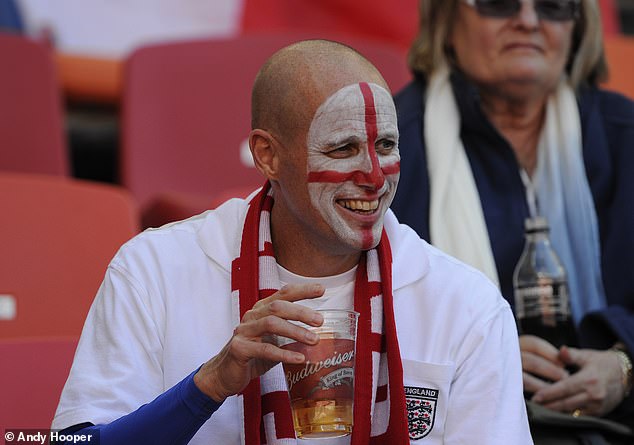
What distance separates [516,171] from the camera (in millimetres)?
3039

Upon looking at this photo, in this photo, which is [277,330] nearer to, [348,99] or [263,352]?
[263,352]

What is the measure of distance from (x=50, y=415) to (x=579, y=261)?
55.3 inches

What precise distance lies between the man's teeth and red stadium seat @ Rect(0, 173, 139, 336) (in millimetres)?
885

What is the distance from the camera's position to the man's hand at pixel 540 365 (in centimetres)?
261

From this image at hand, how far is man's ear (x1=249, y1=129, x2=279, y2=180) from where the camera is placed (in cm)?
202

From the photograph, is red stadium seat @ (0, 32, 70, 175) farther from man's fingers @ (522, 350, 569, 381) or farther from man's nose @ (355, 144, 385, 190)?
man's nose @ (355, 144, 385, 190)

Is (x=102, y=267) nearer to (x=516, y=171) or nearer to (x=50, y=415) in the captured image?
(x=50, y=415)

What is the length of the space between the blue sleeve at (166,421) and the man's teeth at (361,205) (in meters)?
0.40

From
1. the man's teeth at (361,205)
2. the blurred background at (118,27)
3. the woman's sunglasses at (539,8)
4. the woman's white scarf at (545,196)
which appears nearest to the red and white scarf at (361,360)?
the man's teeth at (361,205)

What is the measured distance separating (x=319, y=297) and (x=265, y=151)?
0.32m

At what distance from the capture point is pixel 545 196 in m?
3.05

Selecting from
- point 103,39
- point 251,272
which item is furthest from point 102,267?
point 103,39

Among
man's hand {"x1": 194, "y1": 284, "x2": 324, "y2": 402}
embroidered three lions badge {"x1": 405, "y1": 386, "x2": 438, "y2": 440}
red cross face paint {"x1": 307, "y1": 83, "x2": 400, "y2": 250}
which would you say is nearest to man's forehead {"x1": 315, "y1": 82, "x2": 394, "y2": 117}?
red cross face paint {"x1": 307, "y1": 83, "x2": 400, "y2": 250}

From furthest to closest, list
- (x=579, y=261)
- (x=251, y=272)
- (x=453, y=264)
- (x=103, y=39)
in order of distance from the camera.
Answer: (x=103, y=39)
(x=579, y=261)
(x=453, y=264)
(x=251, y=272)
